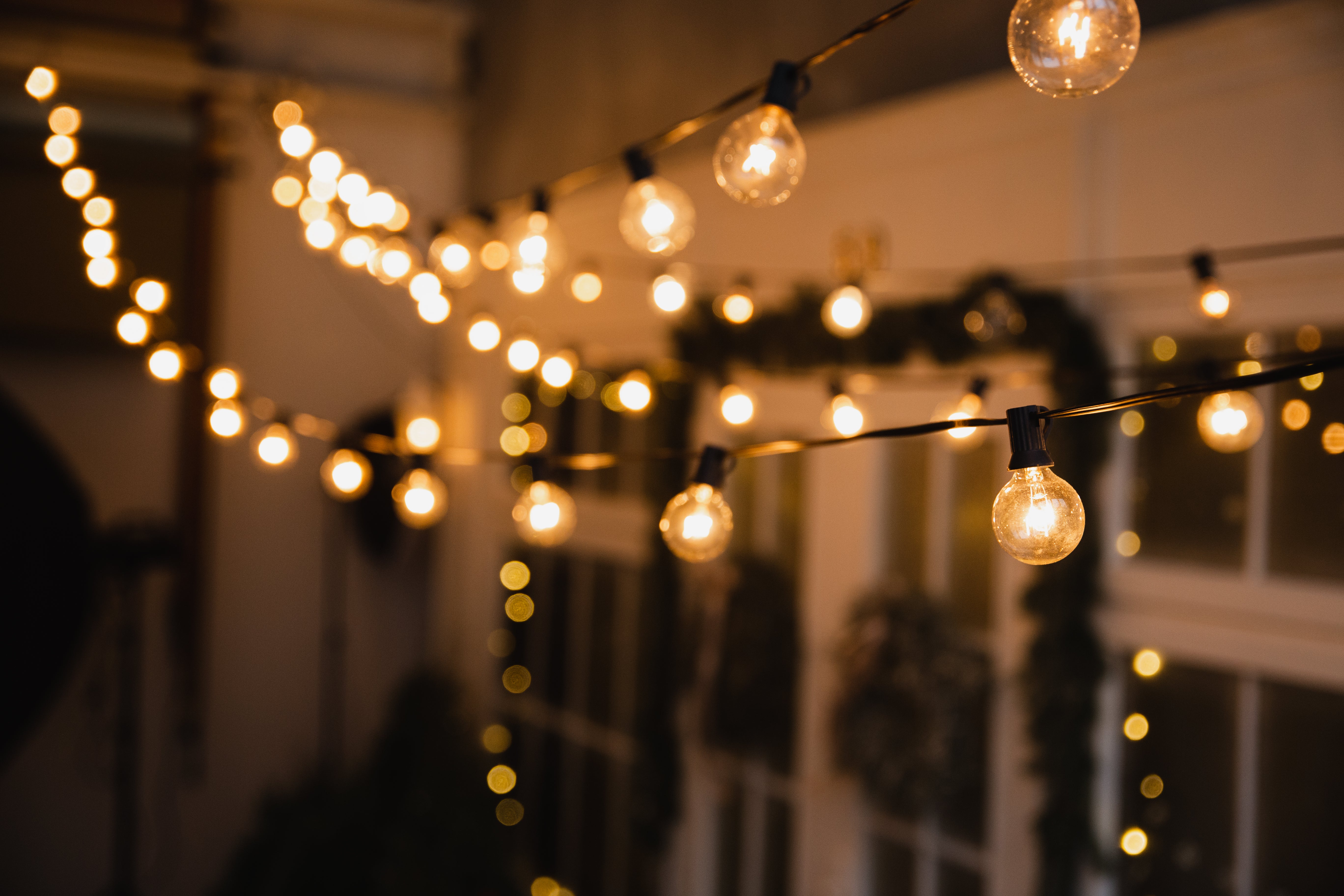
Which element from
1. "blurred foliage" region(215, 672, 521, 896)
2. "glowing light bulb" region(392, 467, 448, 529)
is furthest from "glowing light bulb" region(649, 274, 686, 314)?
"blurred foliage" region(215, 672, 521, 896)

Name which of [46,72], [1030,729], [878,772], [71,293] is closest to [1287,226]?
[1030,729]

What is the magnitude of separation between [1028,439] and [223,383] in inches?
65.7

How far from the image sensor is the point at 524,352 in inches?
83.8

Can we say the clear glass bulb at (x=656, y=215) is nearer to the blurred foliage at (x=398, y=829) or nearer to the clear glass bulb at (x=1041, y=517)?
the clear glass bulb at (x=1041, y=517)

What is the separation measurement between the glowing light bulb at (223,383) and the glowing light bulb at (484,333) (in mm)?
517

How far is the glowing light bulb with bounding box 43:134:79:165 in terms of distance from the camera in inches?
86.0

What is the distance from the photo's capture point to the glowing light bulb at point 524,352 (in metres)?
2.13

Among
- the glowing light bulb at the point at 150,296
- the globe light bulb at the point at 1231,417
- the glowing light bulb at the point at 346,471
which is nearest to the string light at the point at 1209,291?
the globe light bulb at the point at 1231,417

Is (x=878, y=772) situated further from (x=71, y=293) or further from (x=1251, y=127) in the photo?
(x=71, y=293)

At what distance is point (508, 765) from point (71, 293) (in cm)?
300

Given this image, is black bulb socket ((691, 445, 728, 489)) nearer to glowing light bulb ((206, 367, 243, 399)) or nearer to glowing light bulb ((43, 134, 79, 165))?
glowing light bulb ((206, 367, 243, 399))

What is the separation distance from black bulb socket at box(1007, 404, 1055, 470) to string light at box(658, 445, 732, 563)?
446 mm

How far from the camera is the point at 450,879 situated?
12.9 feet

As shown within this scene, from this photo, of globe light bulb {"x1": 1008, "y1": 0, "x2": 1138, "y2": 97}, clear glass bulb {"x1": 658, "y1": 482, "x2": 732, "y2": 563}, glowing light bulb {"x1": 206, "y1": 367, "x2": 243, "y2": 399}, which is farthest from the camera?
glowing light bulb {"x1": 206, "y1": 367, "x2": 243, "y2": 399}
